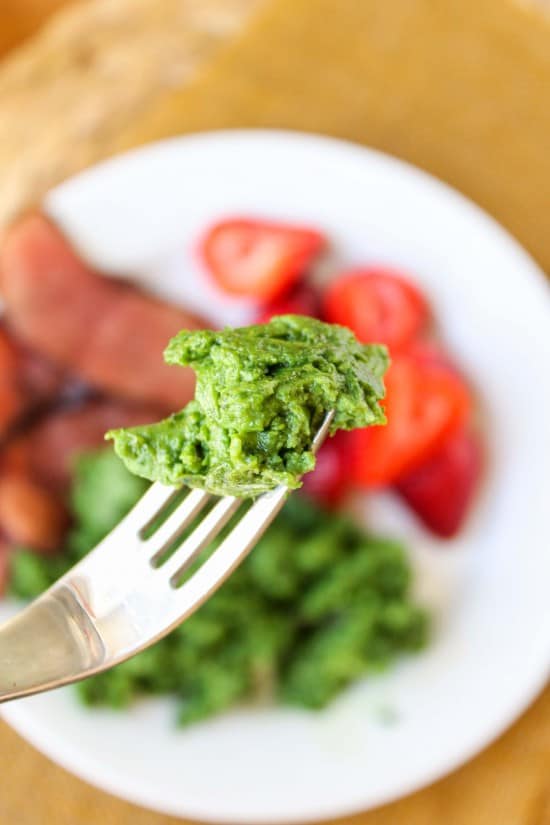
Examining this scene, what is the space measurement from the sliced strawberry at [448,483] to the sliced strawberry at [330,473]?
0.14 metres

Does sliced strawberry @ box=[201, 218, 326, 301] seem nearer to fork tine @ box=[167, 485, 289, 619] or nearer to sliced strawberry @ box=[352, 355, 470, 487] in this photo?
sliced strawberry @ box=[352, 355, 470, 487]

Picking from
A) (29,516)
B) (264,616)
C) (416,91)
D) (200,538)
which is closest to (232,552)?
(200,538)

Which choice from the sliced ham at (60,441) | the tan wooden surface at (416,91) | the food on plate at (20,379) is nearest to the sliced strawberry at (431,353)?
the tan wooden surface at (416,91)

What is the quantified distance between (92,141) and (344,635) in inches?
52.4

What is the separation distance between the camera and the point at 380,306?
186 cm

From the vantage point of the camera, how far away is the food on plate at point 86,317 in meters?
1.86

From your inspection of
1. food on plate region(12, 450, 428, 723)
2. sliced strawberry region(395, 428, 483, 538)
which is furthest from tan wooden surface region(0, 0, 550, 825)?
food on plate region(12, 450, 428, 723)

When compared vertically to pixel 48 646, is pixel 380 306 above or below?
above

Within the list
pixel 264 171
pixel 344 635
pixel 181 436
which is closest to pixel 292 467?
pixel 181 436

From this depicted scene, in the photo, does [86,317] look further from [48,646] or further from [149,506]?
[48,646]

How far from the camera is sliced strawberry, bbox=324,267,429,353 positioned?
187 cm

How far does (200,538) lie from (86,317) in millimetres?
899

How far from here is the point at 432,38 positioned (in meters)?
1.98

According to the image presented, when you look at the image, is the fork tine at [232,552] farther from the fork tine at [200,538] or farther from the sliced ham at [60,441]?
the sliced ham at [60,441]
